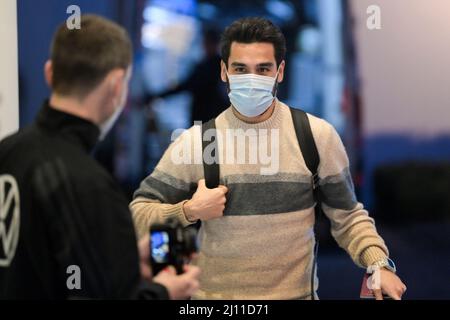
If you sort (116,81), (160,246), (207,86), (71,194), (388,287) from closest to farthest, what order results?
(71,194)
(116,81)
(160,246)
(388,287)
(207,86)

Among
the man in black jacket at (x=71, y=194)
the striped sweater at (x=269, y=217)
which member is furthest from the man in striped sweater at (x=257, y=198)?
the man in black jacket at (x=71, y=194)

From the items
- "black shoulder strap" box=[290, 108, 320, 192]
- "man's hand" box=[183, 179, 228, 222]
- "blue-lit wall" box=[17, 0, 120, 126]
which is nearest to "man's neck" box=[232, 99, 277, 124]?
"black shoulder strap" box=[290, 108, 320, 192]

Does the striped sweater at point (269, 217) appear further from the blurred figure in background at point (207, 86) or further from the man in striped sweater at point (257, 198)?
the blurred figure in background at point (207, 86)

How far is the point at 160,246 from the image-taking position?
5.02 ft

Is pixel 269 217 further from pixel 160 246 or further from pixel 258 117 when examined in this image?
pixel 160 246

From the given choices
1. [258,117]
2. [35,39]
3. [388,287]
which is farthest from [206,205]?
[35,39]

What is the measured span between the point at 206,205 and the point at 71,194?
0.79m

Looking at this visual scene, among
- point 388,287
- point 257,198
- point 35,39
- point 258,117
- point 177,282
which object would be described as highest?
point 35,39

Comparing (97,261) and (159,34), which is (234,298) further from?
(159,34)

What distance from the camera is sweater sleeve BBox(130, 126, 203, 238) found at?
6.72 ft

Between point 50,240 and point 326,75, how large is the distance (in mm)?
1732

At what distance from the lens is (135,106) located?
2617 millimetres

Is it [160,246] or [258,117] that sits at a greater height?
[258,117]

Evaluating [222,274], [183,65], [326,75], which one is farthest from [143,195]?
[326,75]
